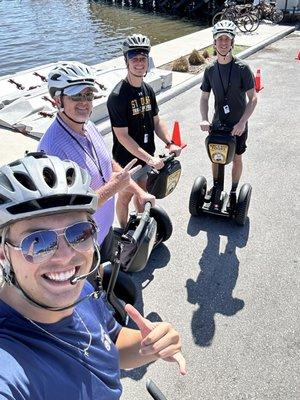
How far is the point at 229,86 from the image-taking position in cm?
488

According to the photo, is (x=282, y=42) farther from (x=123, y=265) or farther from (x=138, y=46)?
(x=123, y=265)

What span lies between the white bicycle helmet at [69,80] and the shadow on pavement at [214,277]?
2.39 metres

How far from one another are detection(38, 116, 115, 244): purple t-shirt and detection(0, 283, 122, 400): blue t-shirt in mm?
1480

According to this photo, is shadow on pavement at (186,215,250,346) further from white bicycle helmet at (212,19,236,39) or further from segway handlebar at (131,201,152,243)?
white bicycle helmet at (212,19,236,39)

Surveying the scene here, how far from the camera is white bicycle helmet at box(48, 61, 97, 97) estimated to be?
3096 mm

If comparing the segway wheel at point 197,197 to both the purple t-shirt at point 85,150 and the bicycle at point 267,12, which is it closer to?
the purple t-shirt at point 85,150

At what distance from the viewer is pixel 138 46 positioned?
4.17m

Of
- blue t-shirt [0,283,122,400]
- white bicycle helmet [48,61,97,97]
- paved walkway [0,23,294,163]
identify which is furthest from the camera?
paved walkway [0,23,294,163]

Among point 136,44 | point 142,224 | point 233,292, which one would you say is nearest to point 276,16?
point 136,44

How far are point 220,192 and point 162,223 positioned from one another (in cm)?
111

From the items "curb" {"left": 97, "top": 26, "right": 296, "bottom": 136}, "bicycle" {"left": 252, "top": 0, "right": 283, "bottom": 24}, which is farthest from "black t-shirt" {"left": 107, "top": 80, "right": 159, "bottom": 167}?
"bicycle" {"left": 252, "top": 0, "right": 283, "bottom": 24}

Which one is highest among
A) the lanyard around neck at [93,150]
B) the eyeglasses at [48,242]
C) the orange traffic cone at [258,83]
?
the eyeglasses at [48,242]

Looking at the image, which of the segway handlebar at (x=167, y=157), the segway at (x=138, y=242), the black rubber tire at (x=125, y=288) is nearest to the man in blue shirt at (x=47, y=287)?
the segway at (x=138, y=242)

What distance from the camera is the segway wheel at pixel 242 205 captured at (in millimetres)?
5070
